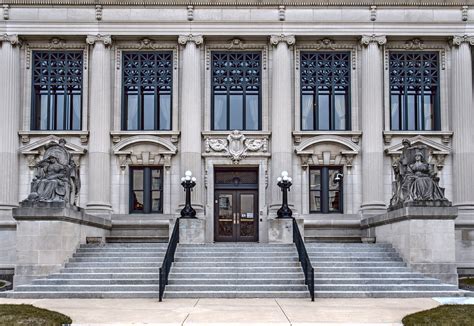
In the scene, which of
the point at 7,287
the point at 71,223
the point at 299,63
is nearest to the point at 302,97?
the point at 299,63

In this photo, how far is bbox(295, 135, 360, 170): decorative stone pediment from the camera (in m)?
31.3

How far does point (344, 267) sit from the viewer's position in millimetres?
22203

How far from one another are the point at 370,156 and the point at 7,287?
15629 millimetres

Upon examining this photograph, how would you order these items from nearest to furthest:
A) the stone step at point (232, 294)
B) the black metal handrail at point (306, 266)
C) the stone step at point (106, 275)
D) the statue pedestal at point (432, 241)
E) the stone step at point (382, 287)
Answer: the black metal handrail at point (306, 266), the stone step at point (232, 294), the stone step at point (382, 287), the stone step at point (106, 275), the statue pedestal at point (432, 241)

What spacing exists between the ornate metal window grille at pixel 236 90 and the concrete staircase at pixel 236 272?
8049 millimetres

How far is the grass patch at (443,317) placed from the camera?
13.6 m

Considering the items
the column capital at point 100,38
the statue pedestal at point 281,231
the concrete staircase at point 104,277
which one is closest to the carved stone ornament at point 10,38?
Result: the column capital at point 100,38

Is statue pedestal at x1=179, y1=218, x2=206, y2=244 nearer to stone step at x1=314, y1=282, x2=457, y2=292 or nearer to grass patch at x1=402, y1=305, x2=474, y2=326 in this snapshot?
stone step at x1=314, y1=282, x2=457, y2=292

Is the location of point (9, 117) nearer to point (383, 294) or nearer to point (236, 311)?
point (236, 311)

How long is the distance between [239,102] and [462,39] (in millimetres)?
10044

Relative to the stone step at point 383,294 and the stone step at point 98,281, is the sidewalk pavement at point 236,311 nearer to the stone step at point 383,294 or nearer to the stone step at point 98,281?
the stone step at point 383,294

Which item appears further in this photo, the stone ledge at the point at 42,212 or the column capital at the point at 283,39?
the column capital at the point at 283,39

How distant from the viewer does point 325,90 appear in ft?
105

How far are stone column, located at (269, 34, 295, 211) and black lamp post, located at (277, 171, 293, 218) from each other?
2207mm
